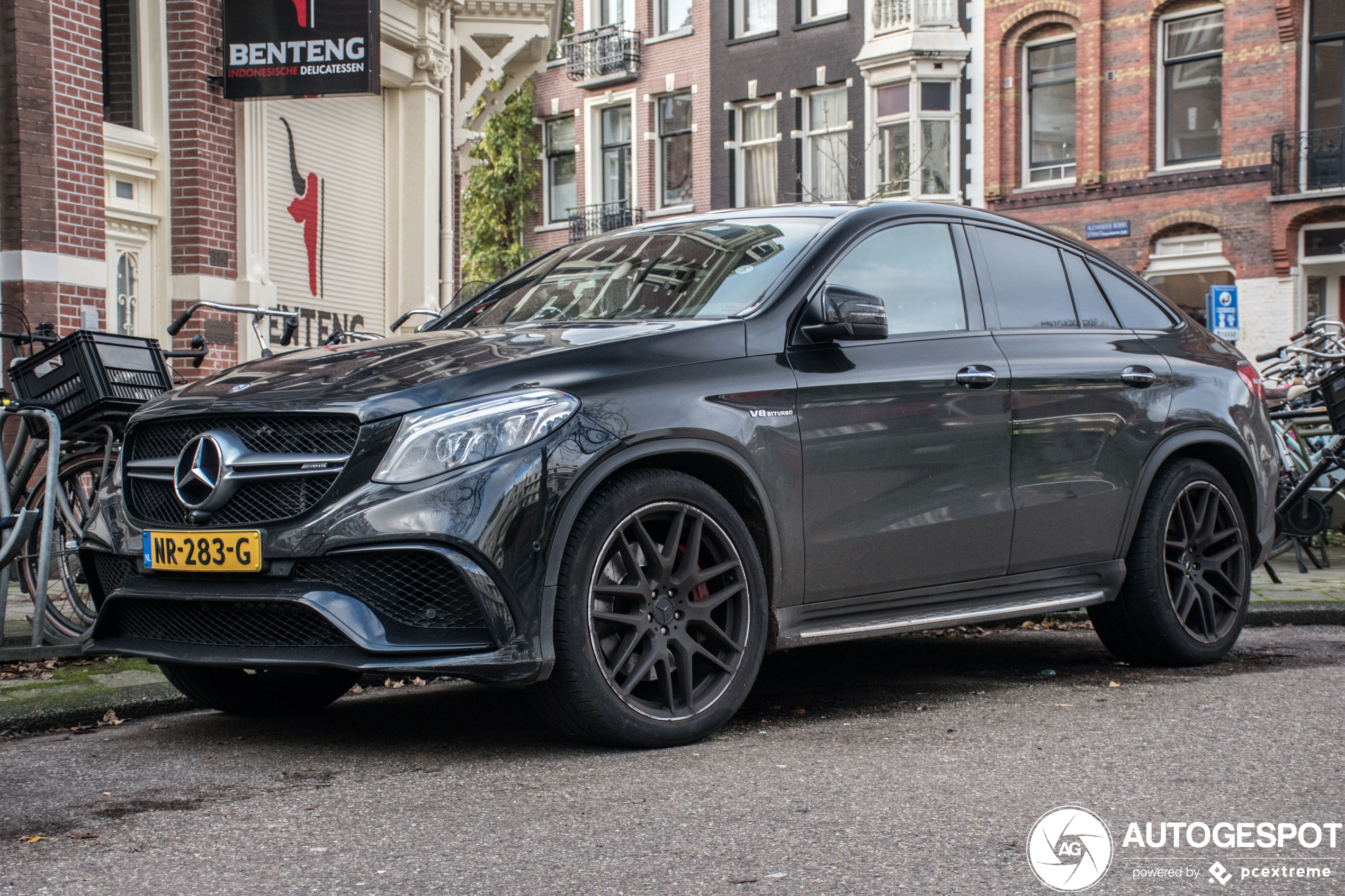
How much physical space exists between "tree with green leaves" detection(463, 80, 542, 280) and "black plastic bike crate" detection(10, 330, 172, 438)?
3228 cm

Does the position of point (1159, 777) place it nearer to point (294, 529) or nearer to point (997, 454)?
point (997, 454)

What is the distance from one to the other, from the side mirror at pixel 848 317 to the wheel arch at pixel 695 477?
554mm

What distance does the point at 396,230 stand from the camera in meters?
15.7

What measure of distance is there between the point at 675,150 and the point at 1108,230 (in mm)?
11438

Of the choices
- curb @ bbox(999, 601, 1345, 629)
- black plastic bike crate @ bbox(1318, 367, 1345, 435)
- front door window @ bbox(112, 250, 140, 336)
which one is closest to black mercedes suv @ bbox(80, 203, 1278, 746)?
curb @ bbox(999, 601, 1345, 629)

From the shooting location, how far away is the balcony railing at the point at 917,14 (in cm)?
3073

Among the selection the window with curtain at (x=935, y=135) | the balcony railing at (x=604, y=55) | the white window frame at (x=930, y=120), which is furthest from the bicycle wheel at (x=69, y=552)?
the balcony railing at (x=604, y=55)

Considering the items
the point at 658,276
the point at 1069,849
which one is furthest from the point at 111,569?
the point at 1069,849

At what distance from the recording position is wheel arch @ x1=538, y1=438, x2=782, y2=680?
4188 millimetres

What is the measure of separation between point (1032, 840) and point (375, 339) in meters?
2.83

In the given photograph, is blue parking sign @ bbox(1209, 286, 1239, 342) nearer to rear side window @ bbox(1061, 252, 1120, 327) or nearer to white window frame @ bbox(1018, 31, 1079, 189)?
white window frame @ bbox(1018, 31, 1079, 189)

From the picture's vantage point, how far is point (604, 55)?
36.8 m

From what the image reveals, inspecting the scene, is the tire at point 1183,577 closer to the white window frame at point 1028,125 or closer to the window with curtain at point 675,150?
the white window frame at point 1028,125

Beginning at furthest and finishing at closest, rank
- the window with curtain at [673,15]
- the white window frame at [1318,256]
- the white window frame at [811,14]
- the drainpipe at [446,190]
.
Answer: the window with curtain at [673,15] → the white window frame at [811,14] → the white window frame at [1318,256] → the drainpipe at [446,190]
